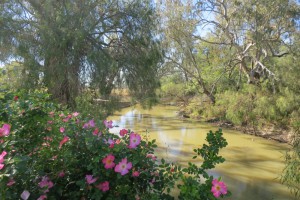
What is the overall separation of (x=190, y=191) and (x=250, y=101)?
1032 cm

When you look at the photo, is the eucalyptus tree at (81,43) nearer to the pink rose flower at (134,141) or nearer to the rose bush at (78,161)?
the rose bush at (78,161)

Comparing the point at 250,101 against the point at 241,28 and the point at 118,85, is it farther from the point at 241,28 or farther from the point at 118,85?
the point at 118,85

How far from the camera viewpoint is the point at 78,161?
172 cm

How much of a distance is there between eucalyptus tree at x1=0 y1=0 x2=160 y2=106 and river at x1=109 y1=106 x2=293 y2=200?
1637 mm

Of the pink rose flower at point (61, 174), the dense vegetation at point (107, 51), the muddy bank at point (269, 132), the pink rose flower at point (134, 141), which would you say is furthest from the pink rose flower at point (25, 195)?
the muddy bank at point (269, 132)

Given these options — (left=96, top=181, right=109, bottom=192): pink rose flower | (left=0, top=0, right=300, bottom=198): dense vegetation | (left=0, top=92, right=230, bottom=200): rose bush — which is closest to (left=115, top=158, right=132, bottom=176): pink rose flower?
(left=0, top=92, right=230, bottom=200): rose bush

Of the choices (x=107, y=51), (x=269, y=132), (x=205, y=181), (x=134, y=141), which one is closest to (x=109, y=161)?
(x=134, y=141)

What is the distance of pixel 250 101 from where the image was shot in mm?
11156

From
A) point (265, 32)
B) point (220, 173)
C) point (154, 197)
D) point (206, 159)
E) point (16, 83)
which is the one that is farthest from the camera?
point (265, 32)

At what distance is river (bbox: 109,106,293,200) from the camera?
530 cm

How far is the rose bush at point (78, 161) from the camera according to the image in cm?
147

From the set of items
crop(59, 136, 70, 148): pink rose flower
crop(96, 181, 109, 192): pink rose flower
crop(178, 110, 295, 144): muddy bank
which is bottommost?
crop(178, 110, 295, 144): muddy bank

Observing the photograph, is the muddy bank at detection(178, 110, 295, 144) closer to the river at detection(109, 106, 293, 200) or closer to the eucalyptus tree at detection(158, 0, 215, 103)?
the river at detection(109, 106, 293, 200)

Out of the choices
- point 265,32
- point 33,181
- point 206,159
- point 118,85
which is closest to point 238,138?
point 265,32
